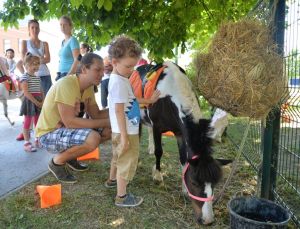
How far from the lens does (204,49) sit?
3.38 m

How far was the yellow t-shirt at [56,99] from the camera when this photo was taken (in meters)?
4.14

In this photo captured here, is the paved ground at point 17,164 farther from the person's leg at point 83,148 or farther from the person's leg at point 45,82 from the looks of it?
the person's leg at point 45,82

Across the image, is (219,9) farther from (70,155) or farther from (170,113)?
(70,155)

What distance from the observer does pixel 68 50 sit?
634 cm

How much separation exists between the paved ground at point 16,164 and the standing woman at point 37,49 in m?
1.23

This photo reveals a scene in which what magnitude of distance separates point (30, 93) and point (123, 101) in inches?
120

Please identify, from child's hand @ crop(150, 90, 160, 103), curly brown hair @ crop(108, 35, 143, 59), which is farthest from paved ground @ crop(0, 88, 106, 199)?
curly brown hair @ crop(108, 35, 143, 59)

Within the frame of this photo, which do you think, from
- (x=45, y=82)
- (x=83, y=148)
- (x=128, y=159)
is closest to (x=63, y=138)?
(x=83, y=148)

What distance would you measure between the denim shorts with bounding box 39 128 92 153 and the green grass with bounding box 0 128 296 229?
52 cm

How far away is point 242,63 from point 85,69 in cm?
203

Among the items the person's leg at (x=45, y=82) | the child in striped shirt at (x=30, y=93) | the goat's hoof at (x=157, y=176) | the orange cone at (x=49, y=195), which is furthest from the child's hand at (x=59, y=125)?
the person's leg at (x=45, y=82)

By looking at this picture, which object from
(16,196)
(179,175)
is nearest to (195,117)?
(179,175)

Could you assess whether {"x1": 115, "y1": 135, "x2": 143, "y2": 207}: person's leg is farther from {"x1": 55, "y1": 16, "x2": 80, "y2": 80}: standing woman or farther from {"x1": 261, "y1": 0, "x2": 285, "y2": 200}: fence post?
{"x1": 55, "y1": 16, "x2": 80, "y2": 80}: standing woman

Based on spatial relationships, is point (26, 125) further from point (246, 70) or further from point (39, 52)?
point (246, 70)
